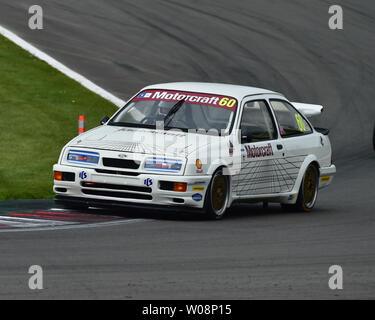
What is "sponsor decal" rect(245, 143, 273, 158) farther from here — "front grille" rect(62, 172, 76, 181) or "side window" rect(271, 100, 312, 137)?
"front grille" rect(62, 172, 76, 181)

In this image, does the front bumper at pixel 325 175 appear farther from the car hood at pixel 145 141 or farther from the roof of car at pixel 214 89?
the car hood at pixel 145 141

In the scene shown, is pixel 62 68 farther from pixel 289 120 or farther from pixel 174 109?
pixel 174 109

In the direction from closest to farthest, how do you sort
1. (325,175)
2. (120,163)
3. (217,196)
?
1. (120,163)
2. (217,196)
3. (325,175)

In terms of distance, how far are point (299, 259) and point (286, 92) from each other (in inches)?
636

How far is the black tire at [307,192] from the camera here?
14094mm

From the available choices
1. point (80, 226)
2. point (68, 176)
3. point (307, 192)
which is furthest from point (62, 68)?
point (80, 226)

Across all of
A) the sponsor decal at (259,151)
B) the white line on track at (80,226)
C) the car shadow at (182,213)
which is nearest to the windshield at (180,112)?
the sponsor decal at (259,151)

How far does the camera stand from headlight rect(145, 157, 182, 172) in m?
12.0

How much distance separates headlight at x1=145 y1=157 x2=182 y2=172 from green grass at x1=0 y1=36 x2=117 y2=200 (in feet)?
9.11

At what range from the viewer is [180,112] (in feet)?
42.8

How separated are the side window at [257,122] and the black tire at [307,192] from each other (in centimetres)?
93

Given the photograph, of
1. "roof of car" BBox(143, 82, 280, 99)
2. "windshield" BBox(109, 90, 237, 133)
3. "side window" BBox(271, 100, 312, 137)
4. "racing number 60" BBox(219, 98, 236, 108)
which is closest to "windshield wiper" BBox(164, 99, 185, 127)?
"windshield" BBox(109, 90, 237, 133)

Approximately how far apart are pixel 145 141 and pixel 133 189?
24.0 inches

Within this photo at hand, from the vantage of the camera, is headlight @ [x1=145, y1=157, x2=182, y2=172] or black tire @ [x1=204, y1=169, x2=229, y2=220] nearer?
headlight @ [x1=145, y1=157, x2=182, y2=172]
